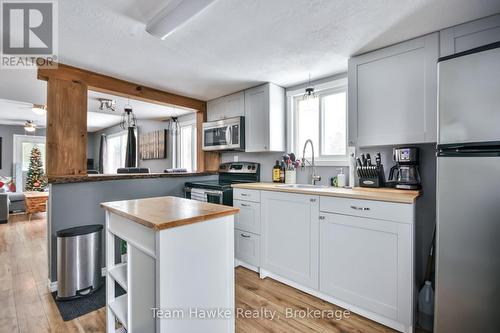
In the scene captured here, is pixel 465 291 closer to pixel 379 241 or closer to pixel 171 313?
pixel 379 241

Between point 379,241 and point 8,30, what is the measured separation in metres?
3.27

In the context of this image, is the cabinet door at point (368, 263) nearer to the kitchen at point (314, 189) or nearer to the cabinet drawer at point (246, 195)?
the kitchen at point (314, 189)

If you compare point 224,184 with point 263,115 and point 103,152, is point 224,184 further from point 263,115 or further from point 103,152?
point 103,152

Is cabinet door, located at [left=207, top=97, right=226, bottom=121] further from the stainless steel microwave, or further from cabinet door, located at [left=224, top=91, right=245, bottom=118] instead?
the stainless steel microwave

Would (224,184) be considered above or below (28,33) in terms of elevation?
below

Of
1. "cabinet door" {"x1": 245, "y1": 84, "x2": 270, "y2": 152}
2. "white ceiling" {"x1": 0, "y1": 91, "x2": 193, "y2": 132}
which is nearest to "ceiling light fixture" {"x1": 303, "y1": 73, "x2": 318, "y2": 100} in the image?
"cabinet door" {"x1": 245, "y1": 84, "x2": 270, "y2": 152}

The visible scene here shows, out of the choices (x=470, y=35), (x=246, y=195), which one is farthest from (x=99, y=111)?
(x=470, y=35)

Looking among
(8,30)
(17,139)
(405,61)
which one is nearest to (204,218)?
(405,61)

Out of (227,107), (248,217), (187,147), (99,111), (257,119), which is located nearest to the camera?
(248,217)

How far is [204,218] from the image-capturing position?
1264 millimetres

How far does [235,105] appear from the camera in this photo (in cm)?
347

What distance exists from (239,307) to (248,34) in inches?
89.3

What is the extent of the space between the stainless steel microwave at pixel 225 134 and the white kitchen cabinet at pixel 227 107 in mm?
153

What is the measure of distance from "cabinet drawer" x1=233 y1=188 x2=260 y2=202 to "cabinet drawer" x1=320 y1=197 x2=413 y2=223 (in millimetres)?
763
